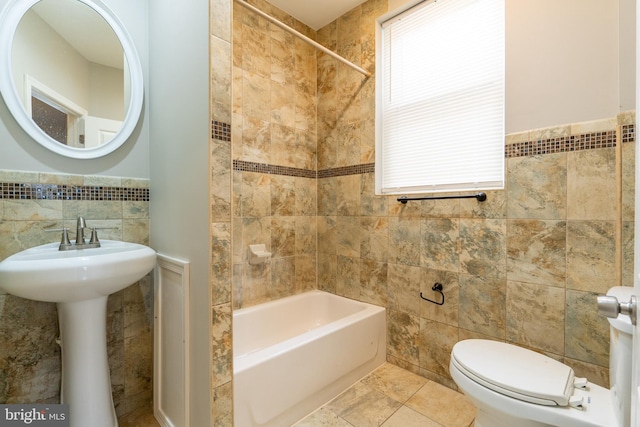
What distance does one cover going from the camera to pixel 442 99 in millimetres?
1874

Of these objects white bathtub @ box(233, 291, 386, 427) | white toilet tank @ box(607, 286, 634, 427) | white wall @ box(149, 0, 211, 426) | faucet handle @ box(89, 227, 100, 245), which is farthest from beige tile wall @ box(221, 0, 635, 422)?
faucet handle @ box(89, 227, 100, 245)

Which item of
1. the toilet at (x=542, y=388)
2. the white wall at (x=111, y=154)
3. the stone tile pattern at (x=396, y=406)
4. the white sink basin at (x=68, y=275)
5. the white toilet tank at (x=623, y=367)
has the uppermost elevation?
the white wall at (x=111, y=154)

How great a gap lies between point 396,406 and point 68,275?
171 centimetres

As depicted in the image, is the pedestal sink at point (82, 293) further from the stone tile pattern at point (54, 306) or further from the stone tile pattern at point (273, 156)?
the stone tile pattern at point (273, 156)

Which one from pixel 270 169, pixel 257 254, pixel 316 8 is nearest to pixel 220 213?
pixel 257 254

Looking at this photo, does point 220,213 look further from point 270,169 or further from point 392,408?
point 392,408

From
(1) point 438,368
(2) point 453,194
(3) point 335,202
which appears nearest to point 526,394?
(1) point 438,368

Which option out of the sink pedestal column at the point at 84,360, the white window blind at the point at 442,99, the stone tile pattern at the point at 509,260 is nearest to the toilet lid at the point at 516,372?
the stone tile pattern at the point at 509,260

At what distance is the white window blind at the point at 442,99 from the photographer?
Result: 1.67 m

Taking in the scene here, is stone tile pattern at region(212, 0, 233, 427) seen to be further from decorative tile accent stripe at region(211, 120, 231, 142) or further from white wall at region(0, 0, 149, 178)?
white wall at region(0, 0, 149, 178)

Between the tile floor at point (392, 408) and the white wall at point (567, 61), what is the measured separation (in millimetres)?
1596

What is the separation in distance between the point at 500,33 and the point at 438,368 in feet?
6.80

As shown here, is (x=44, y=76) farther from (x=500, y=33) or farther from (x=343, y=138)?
(x=500, y=33)

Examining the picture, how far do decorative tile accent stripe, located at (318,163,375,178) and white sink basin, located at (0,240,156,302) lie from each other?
5.26 feet
